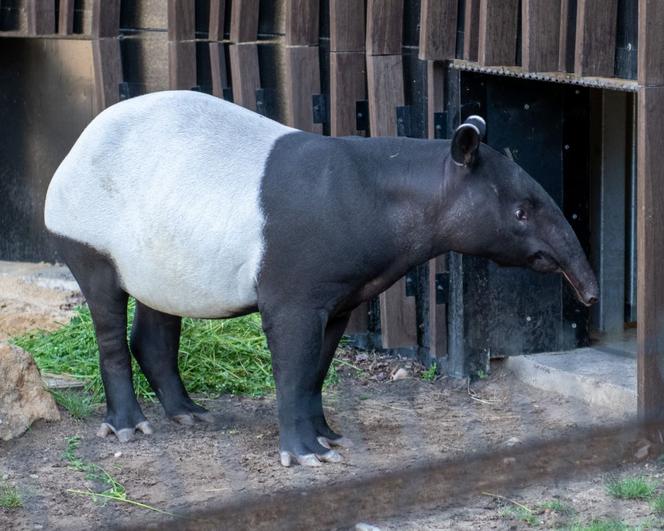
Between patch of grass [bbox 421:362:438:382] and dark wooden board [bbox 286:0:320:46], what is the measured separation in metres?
1.85

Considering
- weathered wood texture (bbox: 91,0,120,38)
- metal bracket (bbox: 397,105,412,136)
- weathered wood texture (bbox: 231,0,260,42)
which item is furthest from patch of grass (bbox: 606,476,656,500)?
weathered wood texture (bbox: 91,0,120,38)

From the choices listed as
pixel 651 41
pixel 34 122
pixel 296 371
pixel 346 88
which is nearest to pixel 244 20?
pixel 346 88

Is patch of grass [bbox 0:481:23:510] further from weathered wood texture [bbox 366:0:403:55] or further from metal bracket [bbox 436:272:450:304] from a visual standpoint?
weathered wood texture [bbox 366:0:403:55]

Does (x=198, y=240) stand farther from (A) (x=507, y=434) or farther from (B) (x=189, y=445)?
(A) (x=507, y=434)

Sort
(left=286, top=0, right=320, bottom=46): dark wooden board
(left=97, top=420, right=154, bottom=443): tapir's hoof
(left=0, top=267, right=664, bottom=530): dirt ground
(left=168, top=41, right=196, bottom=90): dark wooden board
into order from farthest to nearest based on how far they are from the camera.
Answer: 1. (left=168, top=41, right=196, bottom=90): dark wooden board
2. (left=286, top=0, right=320, bottom=46): dark wooden board
3. (left=97, top=420, right=154, bottom=443): tapir's hoof
4. (left=0, top=267, right=664, bottom=530): dirt ground

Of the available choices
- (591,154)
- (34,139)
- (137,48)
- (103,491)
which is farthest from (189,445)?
(34,139)

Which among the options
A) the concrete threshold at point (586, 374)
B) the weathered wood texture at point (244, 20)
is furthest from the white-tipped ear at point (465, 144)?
the weathered wood texture at point (244, 20)

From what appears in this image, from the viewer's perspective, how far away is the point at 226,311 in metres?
5.43

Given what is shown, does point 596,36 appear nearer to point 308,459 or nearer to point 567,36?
point 567,36

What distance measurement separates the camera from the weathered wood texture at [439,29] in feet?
20.4

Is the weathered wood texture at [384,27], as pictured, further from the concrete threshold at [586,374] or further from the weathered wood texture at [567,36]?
the concrete threshold at [586,374]

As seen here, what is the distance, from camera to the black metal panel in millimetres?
8820

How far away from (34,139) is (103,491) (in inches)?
177

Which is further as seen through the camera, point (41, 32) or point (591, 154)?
point (41, 32)
